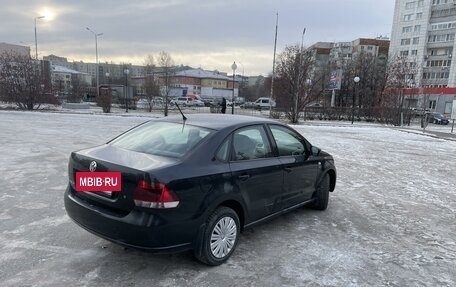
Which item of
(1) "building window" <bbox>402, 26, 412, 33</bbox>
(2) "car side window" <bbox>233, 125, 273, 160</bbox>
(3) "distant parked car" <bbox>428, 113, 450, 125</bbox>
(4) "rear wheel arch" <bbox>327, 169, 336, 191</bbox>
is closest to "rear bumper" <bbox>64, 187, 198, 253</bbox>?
(2) "car side window" <bbox>233, 125, 273, 160</bbox>

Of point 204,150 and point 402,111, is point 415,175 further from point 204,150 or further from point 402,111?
point 402,111

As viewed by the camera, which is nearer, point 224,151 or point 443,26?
point 224,151

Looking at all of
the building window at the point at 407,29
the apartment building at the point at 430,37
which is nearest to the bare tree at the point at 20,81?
the apartment building at the point at 430,37

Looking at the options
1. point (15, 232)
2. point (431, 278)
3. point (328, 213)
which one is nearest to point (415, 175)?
point (328, 213)

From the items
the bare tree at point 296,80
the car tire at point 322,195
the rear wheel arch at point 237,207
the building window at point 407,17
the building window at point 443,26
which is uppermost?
the building window at point 407,17

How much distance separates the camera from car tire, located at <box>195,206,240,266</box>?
3594mm

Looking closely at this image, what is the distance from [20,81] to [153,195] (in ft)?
102

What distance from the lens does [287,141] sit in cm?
497

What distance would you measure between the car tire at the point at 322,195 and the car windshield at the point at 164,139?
96.6 inches

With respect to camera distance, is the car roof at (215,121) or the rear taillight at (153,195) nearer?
the rear taillight at (153,195)

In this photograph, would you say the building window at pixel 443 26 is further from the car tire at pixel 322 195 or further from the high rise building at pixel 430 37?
the car tire at pixel 322 195

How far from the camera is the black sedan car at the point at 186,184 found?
325cm

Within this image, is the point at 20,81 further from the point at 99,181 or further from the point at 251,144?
the point at 251,144

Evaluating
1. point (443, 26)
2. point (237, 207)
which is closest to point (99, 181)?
point (237, 207)
